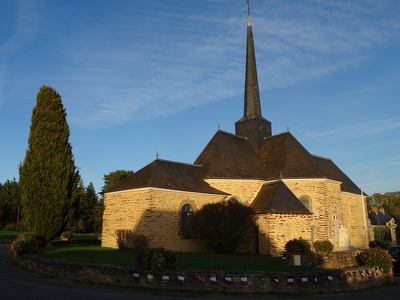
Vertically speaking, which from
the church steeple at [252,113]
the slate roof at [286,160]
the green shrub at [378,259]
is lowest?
the green shrub at [378,259]

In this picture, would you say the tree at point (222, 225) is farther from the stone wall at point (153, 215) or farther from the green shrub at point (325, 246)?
the green shrub at point (325, 246)

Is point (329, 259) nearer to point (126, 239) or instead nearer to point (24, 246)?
point (126, 239)

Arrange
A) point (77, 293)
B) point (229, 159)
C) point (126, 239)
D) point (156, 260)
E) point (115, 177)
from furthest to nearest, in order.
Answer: point (115, 177)
point (229, 159)
point (126, 239)
point (156, 260)
point (77, 293)

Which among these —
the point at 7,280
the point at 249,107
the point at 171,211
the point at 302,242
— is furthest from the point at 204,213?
the point at 249,107

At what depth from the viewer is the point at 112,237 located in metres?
22.3

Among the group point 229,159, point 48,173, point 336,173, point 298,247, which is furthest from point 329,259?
point 336,173

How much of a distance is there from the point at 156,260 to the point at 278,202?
41.2 feet

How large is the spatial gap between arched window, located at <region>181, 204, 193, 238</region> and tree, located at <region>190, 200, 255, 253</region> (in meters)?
0.84

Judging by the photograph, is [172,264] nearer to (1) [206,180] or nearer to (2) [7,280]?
(2) [7,280]

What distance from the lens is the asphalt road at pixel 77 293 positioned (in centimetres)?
874

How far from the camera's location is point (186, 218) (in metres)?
21.5

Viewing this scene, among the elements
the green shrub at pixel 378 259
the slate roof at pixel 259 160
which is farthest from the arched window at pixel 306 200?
the green shrub at pixel 378 259

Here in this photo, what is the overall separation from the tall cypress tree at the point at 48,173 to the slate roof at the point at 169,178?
143 inches

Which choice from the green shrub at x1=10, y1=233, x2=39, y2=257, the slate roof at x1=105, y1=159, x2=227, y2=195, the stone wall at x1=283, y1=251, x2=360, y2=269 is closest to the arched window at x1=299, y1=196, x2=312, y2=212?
the slate roof at x1=105, y1=159, x2=227, y2=195
